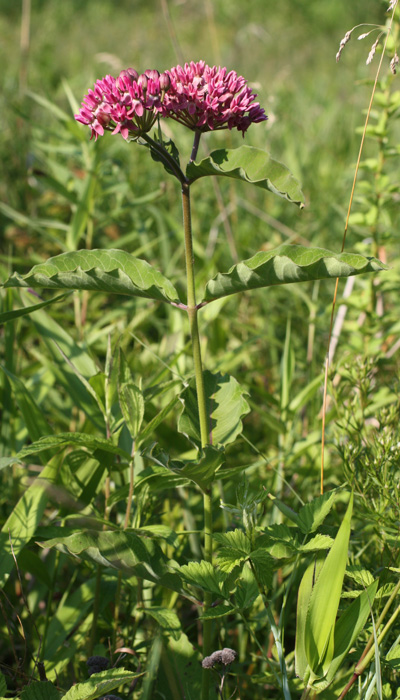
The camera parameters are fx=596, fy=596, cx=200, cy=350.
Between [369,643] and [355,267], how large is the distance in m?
0.60

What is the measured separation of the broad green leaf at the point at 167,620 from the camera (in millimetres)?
1051

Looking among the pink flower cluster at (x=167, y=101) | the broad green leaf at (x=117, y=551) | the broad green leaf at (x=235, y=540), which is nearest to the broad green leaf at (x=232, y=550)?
the broad green leaf at (x=235, y=540)

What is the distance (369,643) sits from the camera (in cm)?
96

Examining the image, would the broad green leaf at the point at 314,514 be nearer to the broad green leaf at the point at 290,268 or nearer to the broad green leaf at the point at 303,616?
the broad green leaf at the point at 303,616

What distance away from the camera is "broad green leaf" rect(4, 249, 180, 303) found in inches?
36.3

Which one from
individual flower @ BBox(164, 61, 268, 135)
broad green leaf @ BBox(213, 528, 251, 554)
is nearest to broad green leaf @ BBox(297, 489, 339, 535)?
broad green leaf @ BBox(213, 528, 251, 554)

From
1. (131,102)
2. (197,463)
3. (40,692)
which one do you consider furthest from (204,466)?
(131,102)

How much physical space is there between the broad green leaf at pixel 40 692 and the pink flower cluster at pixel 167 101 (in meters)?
0.85

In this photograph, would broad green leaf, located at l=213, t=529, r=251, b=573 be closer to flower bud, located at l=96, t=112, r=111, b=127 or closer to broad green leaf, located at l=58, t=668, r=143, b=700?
broad green leaf, located at l=58, t=668, r=143, b=700

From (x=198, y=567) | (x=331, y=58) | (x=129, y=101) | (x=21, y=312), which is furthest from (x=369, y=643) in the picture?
(x=331, y=58)

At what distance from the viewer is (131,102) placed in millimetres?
921

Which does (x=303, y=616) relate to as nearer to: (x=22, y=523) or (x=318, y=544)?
(x=318, y=544)

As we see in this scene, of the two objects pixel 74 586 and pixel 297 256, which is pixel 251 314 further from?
pixel 297 256

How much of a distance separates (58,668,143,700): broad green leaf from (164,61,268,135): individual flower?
842mm
